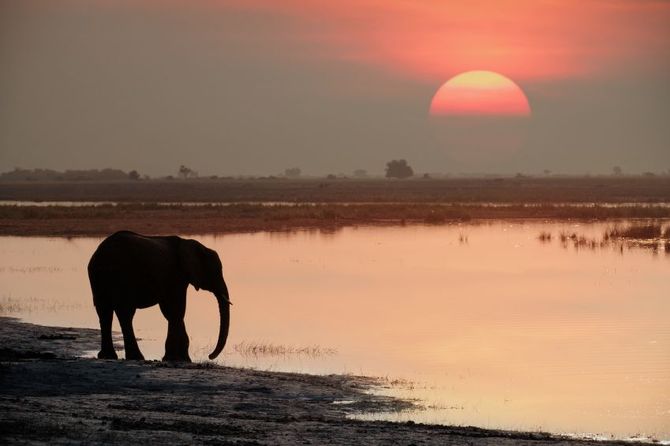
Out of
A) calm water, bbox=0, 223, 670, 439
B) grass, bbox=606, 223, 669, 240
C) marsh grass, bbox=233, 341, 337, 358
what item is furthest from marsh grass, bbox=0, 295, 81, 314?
grass, bbox=606, 223, 669, 240

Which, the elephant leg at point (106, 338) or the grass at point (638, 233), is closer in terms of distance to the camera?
the elephant leg at point (106, 338)

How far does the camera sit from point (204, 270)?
1773cm

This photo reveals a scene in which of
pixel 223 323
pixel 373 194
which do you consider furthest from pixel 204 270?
pixel 373 194

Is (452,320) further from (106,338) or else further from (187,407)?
(187,407)

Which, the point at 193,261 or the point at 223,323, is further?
the point at 193,261

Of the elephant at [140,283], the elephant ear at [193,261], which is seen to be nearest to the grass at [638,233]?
the elephant ear at [193,261]

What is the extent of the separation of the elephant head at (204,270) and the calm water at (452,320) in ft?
2.93

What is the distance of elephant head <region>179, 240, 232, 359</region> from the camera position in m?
17.4

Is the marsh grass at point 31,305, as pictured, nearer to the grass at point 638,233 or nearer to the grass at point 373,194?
the grass at point 638,233

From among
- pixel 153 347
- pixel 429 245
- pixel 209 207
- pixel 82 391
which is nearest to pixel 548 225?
pixel 429 245

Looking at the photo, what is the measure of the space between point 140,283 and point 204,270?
1.11 m

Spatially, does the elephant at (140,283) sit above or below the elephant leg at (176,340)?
above

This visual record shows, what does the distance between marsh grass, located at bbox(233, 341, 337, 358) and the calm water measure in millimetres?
37

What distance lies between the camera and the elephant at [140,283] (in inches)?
664
